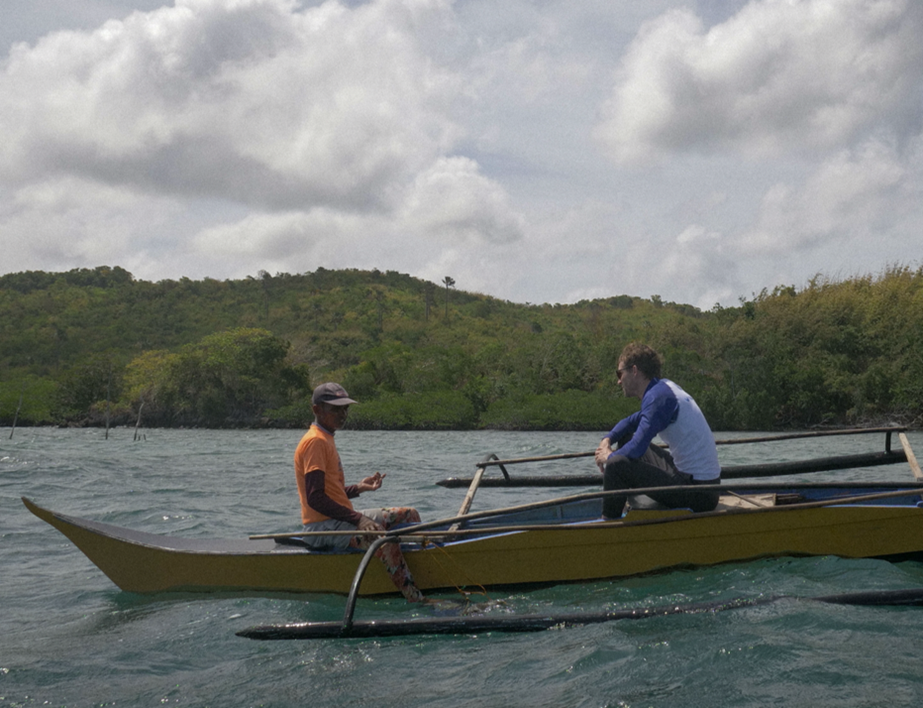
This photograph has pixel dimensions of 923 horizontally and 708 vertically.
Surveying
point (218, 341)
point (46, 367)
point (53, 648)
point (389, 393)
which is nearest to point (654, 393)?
point (53, 648)

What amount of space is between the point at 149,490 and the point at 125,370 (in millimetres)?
41172

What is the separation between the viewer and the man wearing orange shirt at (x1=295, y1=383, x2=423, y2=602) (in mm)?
5809

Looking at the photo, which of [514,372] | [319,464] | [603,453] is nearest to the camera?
[319,464]

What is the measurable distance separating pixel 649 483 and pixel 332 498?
2.39 metres

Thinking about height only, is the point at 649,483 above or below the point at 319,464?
below

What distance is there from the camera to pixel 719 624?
5086 mm

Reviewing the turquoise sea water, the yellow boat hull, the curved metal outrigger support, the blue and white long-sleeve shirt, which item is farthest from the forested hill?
the blue and white long-sleeve shirt

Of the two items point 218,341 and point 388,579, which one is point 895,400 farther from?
point 218,341

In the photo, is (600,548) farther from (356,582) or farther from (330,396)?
(330,396)

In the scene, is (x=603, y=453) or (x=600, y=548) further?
(x=603, y=453)

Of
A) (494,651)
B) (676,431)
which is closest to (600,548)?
(676,431)

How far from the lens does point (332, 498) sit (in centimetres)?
602

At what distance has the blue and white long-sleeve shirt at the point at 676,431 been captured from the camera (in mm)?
6031

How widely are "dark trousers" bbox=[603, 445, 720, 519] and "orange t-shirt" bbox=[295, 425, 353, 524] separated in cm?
201
